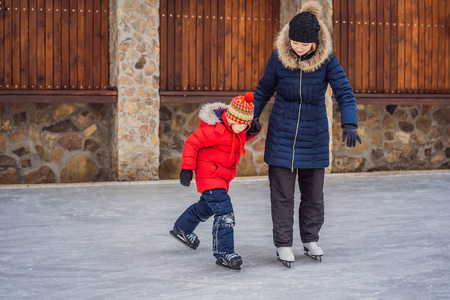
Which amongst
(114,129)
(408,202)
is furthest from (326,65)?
(114,129)

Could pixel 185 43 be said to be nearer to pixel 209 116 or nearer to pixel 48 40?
pixel 48 40

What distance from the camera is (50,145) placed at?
9.90 meters

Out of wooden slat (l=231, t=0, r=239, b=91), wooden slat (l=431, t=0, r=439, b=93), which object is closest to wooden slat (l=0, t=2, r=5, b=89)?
wooden slat (l=231, t=0, r=239, b=91)

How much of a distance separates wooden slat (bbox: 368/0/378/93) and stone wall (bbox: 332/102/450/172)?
466 millimetres

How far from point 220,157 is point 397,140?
737cm

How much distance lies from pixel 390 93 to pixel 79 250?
717 cm

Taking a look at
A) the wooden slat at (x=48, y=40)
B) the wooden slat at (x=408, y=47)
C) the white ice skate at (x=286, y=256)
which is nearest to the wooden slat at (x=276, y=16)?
the wooden slat at (x=408, y=47)

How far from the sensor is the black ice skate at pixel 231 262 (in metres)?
4.62

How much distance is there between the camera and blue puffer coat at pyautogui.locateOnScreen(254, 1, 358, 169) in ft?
15.9

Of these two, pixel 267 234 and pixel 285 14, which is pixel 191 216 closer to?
pixel 267 234

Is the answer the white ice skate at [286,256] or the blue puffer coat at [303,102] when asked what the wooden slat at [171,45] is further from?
the white ice skate at [286,256]

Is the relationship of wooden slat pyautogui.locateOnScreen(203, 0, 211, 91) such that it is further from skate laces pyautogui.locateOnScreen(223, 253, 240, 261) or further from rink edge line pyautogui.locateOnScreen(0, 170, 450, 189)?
skate laces pyautogui.locateOnScreen(223, 253, 240, 261)

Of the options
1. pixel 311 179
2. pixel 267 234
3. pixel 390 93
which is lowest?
pixel 267 234

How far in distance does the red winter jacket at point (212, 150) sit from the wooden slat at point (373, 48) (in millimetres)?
6621
